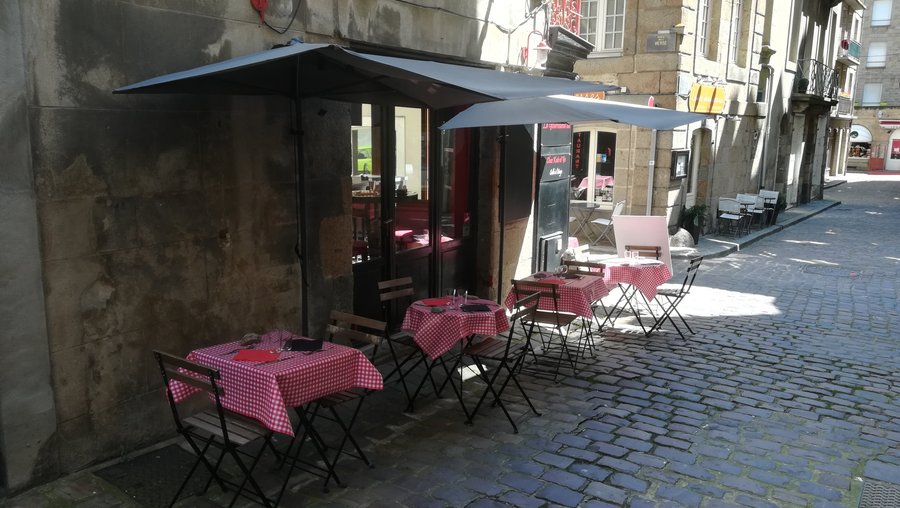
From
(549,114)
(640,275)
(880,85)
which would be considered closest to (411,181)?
(549,114)

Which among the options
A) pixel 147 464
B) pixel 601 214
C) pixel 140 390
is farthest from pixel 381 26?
pixel 601 214

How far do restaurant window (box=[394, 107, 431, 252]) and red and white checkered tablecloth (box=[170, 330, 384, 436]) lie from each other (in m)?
3.15

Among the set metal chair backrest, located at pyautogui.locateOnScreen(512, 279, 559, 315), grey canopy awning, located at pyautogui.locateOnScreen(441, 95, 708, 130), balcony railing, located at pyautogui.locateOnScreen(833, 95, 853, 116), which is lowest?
metal chair backrest, located at pyautogui.locateOnScreen(512, 279, 559, 315)

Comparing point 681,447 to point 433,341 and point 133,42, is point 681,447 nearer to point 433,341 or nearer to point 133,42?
point 433,341

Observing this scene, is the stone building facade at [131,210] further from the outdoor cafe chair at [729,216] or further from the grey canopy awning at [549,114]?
the outdoor cafe chair at [729,216]

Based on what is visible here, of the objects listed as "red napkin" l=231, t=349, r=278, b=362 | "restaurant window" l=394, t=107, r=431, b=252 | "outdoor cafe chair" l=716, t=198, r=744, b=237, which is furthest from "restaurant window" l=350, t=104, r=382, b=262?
"outdoor cafe chair" l=716, t=198, r=744, b=237

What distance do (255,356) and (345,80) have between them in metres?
2.24

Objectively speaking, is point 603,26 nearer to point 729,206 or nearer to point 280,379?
point 729,206

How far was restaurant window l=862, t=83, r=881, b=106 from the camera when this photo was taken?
46.4 metres

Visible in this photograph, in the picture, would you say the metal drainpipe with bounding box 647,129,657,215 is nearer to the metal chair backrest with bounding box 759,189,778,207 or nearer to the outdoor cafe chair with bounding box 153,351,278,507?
the metal chair backrest with bounding box 759,189,778,207

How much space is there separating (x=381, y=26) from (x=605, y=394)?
4.13 metres

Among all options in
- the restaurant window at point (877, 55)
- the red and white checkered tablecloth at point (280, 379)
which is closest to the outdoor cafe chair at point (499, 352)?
the red and white checkered tablecloth at point (280, 379)

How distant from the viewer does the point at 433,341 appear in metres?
5.93

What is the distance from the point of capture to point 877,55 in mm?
45688
